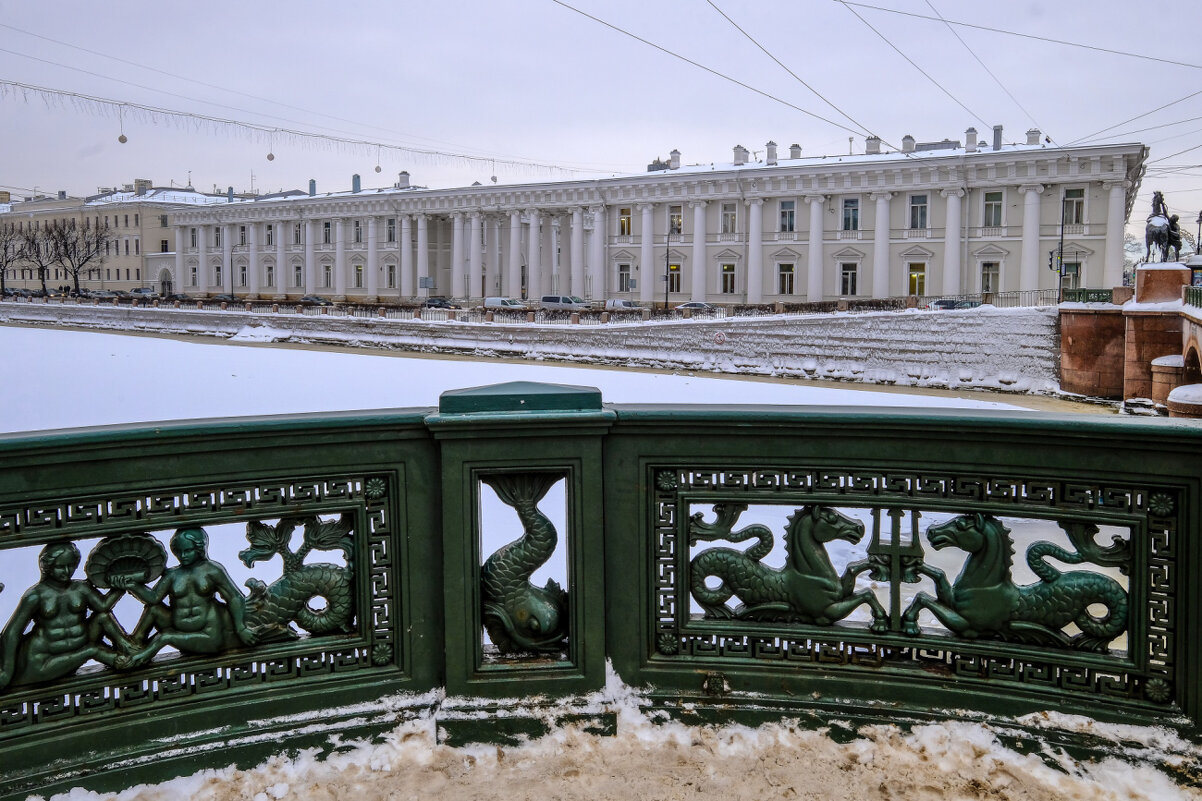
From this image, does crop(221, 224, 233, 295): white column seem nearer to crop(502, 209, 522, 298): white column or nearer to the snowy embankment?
crop(502, 209, 522, 298): white column

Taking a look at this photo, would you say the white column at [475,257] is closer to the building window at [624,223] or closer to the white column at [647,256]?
the building window at [624,223]

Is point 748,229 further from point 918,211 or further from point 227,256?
point 227,256

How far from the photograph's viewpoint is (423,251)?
77.6 meters

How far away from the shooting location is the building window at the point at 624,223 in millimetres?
67438

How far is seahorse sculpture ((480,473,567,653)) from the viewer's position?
340 cm

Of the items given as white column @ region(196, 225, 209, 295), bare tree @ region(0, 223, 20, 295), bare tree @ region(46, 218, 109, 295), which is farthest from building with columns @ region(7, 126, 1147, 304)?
bare tree @ region(0, 223, 20, 295)

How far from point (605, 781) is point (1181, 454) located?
85.5 inches

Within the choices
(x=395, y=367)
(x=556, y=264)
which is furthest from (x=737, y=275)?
(x=395, y=367)

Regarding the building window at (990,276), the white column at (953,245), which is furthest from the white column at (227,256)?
the building window at (990,276)

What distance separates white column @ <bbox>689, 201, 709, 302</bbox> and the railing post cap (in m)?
61.0

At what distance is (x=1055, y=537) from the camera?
1331 cm

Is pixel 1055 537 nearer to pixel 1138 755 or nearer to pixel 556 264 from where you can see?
→ pixel 1138 755

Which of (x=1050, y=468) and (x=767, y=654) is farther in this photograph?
(x=767, y=654)

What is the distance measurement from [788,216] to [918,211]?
26.8 feet
